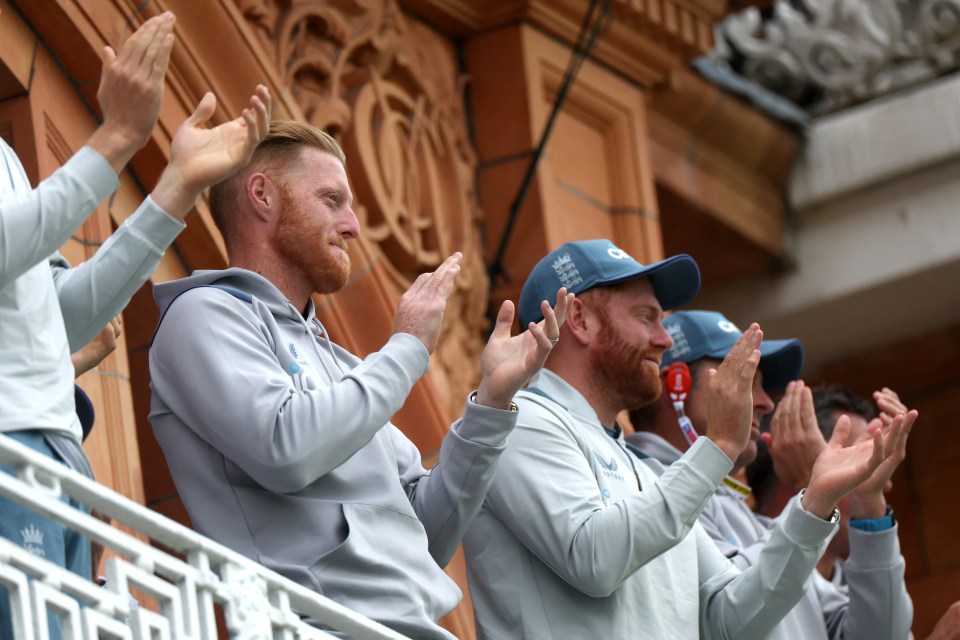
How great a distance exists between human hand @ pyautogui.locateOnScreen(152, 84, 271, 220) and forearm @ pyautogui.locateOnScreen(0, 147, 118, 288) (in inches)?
5.3

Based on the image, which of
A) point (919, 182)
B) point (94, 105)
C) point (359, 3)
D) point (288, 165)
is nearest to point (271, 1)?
point (359, 3)

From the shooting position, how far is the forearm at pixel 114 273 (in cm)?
407

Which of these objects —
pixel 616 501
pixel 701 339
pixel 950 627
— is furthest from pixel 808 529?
pixel 950 627

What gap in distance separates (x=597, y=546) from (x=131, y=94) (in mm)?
1428

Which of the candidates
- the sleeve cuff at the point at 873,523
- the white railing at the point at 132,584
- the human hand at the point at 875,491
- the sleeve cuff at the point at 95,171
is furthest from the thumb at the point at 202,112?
the sleeve cuff at the point at 873,523

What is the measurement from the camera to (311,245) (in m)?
4.54

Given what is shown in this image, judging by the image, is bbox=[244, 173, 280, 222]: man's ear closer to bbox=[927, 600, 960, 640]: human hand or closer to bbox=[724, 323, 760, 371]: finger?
bbox=[724, 323, 760, 371]: finger

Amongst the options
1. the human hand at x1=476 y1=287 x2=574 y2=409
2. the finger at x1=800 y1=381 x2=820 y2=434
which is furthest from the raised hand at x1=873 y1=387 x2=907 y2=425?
the human hand at x1=476 y1=287 x2=574 y2=409

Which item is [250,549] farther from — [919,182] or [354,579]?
[919,182]

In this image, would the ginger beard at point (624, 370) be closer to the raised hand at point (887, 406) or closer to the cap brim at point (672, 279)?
the cap brim at point (672, 279)

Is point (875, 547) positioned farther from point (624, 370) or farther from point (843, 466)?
point (624, 370)

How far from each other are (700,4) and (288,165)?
481 centimetres

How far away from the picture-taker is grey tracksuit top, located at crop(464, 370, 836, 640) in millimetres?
4625

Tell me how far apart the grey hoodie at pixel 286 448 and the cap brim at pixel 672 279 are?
4.39ft
